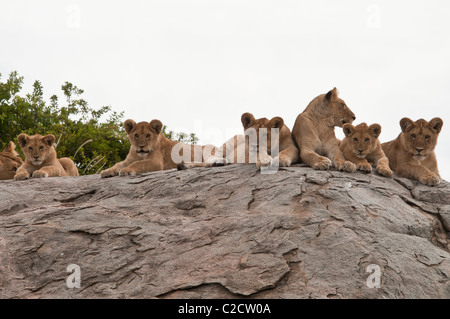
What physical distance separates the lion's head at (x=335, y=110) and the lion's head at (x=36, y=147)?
4.48 metres

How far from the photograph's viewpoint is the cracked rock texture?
203 inches

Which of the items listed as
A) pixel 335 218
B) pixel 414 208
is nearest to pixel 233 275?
pixel 335 218

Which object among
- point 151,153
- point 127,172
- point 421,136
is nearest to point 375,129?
point 421,136

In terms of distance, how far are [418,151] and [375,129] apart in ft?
2.39

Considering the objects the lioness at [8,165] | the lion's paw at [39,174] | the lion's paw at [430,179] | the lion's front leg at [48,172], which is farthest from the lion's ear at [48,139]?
the lion's paw at [430,179]

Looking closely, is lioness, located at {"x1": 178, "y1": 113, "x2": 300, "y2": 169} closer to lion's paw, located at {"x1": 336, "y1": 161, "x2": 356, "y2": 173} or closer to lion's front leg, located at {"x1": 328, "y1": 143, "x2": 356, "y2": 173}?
lion's front leg, located at {"x1": 328, "y1": 143, "x2": 356, "y2": 173}

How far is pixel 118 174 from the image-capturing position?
8516mm

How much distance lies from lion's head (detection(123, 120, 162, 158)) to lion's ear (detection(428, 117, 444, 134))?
4.14 m

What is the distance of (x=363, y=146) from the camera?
7.62m

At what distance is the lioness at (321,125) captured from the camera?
8086 millimetres

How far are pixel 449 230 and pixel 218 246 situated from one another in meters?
2.95

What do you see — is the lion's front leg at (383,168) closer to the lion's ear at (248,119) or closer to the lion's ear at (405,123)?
the lion's ear at (405,123)

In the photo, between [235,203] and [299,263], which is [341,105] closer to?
[235,203]
